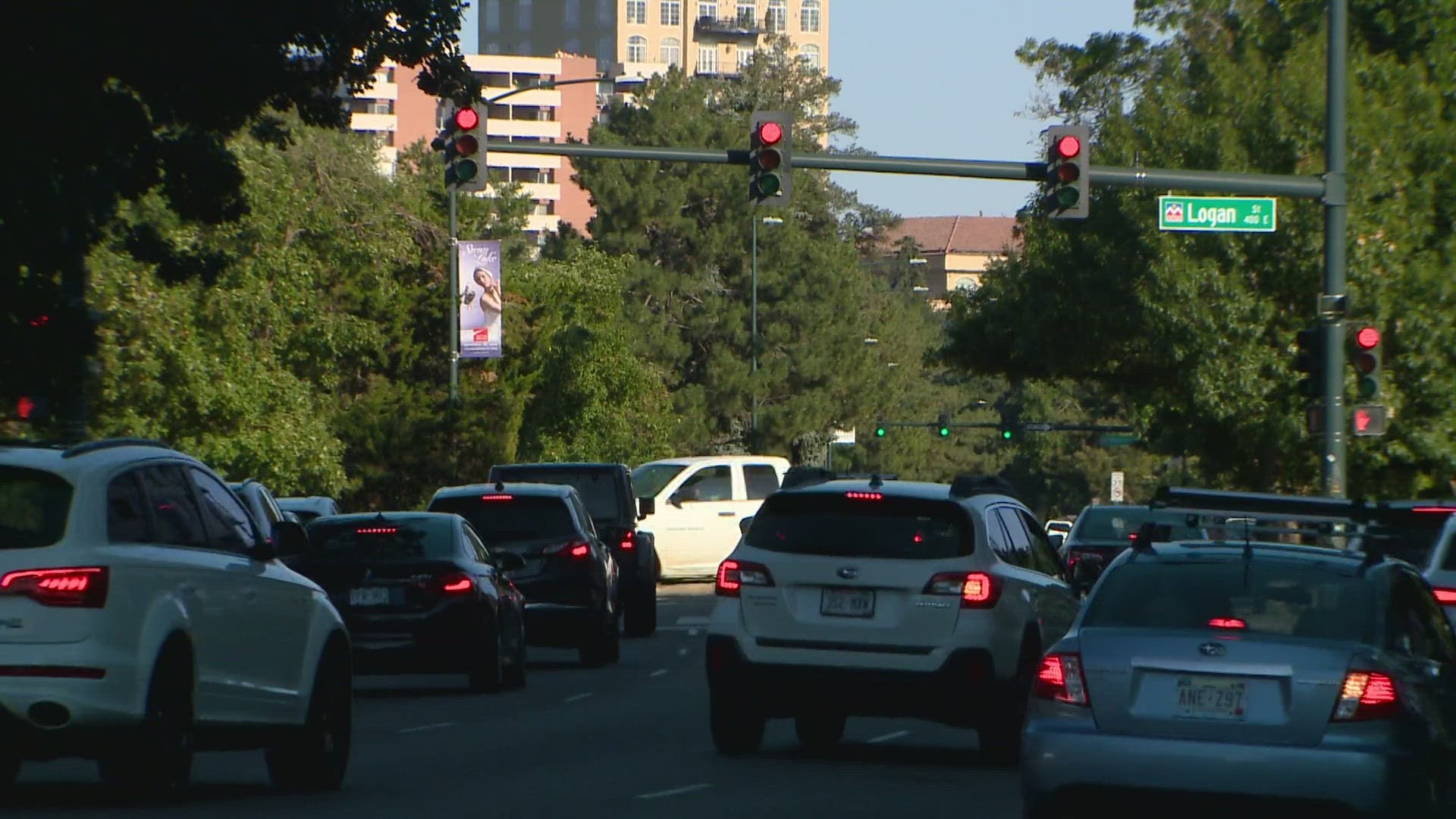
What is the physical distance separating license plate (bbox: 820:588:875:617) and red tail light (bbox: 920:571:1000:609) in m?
0.33

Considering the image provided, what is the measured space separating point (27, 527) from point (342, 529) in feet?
33.3

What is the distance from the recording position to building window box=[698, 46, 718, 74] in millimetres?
168913

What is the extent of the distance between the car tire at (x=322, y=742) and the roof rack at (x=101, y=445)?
5.70 ft

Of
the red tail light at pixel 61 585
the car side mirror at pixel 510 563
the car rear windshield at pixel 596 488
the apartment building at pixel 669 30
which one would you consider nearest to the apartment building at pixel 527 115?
the apartment building at pixel 669 30

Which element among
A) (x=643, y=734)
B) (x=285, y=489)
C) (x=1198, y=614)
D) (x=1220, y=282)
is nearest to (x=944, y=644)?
(x=643, y=734)

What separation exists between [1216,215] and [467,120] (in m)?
7.62

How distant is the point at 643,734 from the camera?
17.1 m

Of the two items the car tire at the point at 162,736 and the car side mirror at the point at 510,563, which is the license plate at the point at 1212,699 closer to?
the car tire at the point at 162,736

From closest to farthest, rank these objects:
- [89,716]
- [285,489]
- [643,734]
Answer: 1. [89,716]
2. [643,734]
3. [285,489]

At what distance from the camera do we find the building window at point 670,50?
170 m

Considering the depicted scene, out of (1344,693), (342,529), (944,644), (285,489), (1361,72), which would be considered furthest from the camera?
(285,489)

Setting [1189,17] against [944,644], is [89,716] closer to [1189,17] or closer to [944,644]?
[944,644]

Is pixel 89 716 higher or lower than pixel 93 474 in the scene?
lower

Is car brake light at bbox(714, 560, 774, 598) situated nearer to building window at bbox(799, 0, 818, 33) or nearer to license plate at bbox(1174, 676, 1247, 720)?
license plate at bbox(1174, 676, 1247, 720)
